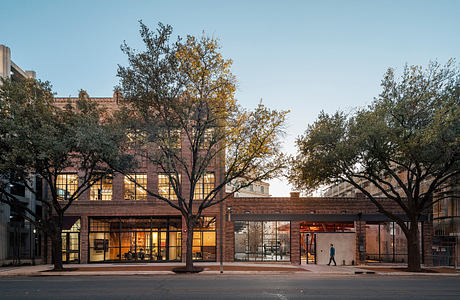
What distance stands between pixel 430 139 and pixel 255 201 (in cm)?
1450

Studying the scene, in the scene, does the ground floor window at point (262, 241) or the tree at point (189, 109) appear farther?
the ground floor window at point (262, 241)

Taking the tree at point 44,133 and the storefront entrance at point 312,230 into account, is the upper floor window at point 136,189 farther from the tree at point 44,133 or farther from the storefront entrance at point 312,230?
the storefront entrance at point 312,230

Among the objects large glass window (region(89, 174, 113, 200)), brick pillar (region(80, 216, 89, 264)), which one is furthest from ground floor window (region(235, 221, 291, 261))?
brick pillar (region(80, 216, 89, 264))

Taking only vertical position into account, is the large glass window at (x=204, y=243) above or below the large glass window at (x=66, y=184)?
below

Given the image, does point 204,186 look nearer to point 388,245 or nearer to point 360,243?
point 360,243

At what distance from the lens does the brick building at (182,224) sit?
33.3 meters

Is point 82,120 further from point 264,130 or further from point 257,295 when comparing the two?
point 257,295

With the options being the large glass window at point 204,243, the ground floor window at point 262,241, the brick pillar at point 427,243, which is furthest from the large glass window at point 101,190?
the brick pillar at point 427,243

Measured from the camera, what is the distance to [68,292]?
1692cm

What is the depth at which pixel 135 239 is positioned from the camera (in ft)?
110

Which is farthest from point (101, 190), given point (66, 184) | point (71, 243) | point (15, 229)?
point (15, 229)

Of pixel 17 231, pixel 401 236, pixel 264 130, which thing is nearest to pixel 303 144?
pixel 264 130

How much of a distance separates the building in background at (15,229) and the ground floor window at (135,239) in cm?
542

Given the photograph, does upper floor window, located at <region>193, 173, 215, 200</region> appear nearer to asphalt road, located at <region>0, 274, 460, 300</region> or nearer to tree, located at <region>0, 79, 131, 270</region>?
tree, located at <region>0, 79, 131, 270</region>
